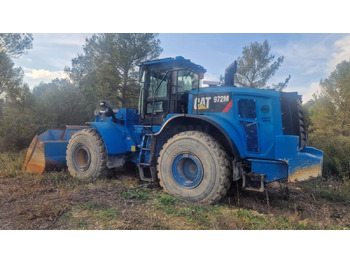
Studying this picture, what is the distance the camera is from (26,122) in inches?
405

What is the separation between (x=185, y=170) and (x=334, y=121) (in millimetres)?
9708

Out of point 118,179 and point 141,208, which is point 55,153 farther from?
point 141,208

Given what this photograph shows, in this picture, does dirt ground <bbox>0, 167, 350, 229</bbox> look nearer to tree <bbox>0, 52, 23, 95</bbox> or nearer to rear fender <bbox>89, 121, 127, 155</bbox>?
rear fender <bbox>89, 121, 127, 155</bbox>

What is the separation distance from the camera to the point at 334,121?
10.9 metres

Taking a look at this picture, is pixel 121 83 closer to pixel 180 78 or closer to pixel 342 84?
pixel 180 78

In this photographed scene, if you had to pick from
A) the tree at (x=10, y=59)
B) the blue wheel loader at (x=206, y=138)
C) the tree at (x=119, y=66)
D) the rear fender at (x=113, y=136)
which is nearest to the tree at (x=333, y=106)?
the blue wheel loader at (x=206, y=138)

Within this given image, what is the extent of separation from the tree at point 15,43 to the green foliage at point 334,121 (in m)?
11.3

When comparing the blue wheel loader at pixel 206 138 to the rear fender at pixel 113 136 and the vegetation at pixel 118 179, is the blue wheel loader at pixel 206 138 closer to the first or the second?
the rear fender at pixel 113 136

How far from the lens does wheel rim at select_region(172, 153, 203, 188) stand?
430 centimetres

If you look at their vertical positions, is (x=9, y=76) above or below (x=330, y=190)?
above

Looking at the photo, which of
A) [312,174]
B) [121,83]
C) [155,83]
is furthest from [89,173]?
[121,83]

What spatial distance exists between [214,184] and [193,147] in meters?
0.73

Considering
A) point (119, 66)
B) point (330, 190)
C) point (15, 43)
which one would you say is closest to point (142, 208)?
point (330, 190)

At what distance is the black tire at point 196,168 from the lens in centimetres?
395
